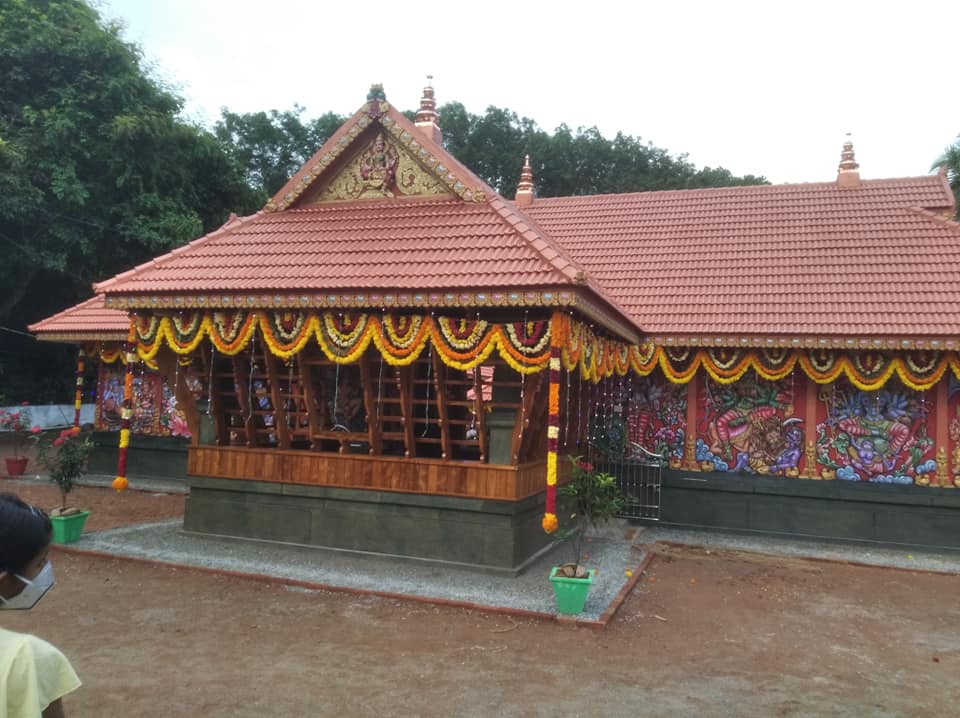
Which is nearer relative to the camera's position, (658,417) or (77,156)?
(658,417)

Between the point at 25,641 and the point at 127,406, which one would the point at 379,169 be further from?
the point at 25,641

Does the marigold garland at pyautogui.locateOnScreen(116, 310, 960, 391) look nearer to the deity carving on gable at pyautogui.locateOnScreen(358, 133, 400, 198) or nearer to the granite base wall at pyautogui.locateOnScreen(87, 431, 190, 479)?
the deity carving on gable at pyautogui.locateOnScreen(358, 133, 400, 198)

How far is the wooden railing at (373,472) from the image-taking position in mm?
7979

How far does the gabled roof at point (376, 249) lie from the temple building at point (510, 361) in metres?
0.03

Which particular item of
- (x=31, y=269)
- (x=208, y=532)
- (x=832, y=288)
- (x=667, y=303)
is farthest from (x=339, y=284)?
(x=31, y=269)

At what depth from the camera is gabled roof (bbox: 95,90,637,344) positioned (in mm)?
7453

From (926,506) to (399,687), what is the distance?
28.2 feet

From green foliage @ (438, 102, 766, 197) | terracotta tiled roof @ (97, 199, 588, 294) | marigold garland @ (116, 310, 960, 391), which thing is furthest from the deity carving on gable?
green foliage @ (438, 102, 766, 197)

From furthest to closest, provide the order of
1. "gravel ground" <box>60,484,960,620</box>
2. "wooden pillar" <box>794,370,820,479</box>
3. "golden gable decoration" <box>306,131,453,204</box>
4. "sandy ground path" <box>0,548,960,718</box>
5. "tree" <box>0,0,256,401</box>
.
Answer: "tree" <box>0,0,256,401</box> < "wooden pillar" <box>794,370,820,479</box> < "golden gable decoration" <box>306,131,453,204</box> < "gravel ground" <box>60,484,960,620</box> < "sandy ground path" <box>0,548,960,718</box>

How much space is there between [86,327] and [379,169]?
8.95 m

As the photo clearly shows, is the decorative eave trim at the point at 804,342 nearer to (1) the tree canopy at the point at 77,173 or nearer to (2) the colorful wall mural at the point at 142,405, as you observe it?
(2) the colorful wall mural at the point at 142,405

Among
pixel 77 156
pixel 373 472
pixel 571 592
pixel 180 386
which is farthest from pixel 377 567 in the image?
pixel 77 156

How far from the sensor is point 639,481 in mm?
11398

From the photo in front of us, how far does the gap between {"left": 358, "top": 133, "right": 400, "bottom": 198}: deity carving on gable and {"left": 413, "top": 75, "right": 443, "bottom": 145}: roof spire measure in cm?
69
